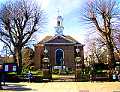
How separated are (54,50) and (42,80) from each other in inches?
1455

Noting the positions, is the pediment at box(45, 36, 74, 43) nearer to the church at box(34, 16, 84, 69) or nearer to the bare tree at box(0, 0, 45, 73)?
the church at box(34, 16, 84, 69)

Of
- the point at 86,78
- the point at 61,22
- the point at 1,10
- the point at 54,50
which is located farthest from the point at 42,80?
the point at 61,22

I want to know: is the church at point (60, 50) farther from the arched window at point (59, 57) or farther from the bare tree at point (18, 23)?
the bare tree at point (18, 23)

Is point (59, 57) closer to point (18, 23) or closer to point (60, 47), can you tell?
point (60, 47)

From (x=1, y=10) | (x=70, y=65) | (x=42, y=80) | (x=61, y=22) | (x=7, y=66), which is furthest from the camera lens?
(x=61, y=22)

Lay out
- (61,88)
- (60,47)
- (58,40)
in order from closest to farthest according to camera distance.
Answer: (61,88) < (60,47) < (58,40)

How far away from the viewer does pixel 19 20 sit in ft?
154

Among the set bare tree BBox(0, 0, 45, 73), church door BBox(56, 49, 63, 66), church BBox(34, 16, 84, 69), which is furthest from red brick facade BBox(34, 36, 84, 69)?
bare tree BBox(0, 0, 45, 73)

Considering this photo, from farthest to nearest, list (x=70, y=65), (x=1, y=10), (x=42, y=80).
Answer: (x=70, y=65), (x=1, y=10), (x=42, y=80)

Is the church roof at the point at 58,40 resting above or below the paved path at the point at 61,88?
above

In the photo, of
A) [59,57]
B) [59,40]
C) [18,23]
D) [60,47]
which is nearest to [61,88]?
[18,23]

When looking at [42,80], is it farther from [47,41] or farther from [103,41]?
[47,41]

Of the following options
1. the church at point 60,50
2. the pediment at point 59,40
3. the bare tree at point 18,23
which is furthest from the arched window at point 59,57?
the bare tree at point 18,23

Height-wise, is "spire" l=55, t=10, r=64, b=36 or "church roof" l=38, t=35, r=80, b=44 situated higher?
"spire" l=55, t=10, r=64, b=36
